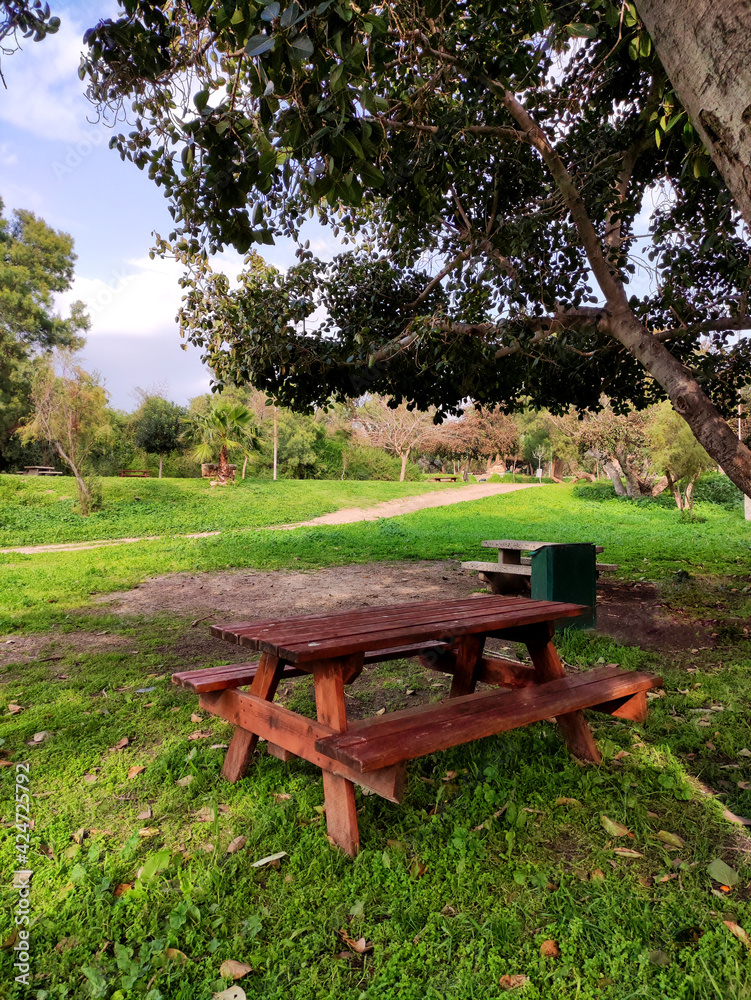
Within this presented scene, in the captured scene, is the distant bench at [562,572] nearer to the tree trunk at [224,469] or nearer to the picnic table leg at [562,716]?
the picnic table leg at [562,716]

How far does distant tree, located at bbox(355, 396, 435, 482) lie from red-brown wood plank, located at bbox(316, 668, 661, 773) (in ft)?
120

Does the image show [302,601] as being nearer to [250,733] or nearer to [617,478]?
[250,733]

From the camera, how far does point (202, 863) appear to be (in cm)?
223

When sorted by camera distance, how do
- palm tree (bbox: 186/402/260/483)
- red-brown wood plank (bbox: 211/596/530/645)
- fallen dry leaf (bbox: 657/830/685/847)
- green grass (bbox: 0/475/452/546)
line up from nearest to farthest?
fallen dry leaf (bbox: 657/830/685/847) → red-brown wood plank (bbox: 211/596/530/645) → green grass (bbox: 0/475/452/546) → palm tree (bbox: 186/402/260/483)

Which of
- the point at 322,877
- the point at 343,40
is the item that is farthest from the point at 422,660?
the point at 343,40

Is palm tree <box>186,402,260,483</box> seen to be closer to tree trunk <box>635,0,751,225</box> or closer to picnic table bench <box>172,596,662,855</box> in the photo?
picnic table bench <box>172,596,662,855</box>

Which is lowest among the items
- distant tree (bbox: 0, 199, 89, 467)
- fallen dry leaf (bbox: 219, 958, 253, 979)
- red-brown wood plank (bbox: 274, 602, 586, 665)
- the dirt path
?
the dirt path

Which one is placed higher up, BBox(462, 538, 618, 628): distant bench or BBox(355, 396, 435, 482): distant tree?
BBox(355, 396, 435, 482): distant tree

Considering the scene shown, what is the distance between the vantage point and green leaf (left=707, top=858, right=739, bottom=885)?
211cm

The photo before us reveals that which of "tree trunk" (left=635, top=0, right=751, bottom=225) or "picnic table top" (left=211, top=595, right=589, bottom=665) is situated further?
"picnic table top" (left=211, top=595, right=589, bottom=665)

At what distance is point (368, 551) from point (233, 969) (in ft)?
31.5

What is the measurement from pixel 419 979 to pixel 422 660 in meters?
1.96

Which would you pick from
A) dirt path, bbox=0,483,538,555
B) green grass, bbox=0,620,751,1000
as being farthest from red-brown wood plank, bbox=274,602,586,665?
dirt path, bbox=0,483,538,555

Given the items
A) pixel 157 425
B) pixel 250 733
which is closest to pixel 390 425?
pixel 157 425
